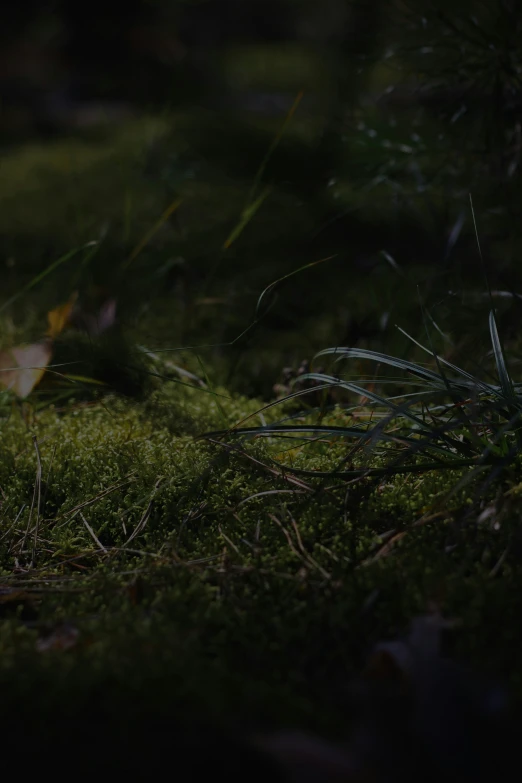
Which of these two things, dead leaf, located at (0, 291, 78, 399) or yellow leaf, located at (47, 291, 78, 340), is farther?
yellow leaf, located at (47, 291, 78, 340)

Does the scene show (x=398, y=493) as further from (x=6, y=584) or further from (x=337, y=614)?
(x=6, y=584)

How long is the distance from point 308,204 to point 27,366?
1.48 metres

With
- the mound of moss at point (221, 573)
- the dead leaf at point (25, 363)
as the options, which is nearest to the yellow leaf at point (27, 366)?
the dead leaf at point (25, 363)

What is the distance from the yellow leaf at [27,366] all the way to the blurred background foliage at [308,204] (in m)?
0.25

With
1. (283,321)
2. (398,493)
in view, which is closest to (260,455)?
(398,493)

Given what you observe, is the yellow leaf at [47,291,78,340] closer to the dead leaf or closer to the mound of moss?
the dead leaf

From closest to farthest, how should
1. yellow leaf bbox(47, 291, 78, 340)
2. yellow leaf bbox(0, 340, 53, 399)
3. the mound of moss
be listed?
the mound of moss
yellow leaf bbox(0, 340, 53, 399)
yellow leaf bbox(47, 291, 78, 340)

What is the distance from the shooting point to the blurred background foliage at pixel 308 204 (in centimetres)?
179

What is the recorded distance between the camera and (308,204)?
2.69 m

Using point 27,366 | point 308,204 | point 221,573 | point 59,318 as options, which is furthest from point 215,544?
point 308,204

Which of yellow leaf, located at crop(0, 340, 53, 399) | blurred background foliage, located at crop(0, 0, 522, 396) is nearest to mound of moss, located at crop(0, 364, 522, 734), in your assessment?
yellow leaf, located at crop(0, 340, 53, 399)

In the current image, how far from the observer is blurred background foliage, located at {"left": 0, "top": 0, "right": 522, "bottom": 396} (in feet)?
5.88

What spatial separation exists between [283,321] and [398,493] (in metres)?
1.06

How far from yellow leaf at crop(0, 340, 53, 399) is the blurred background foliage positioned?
0.81 feet
